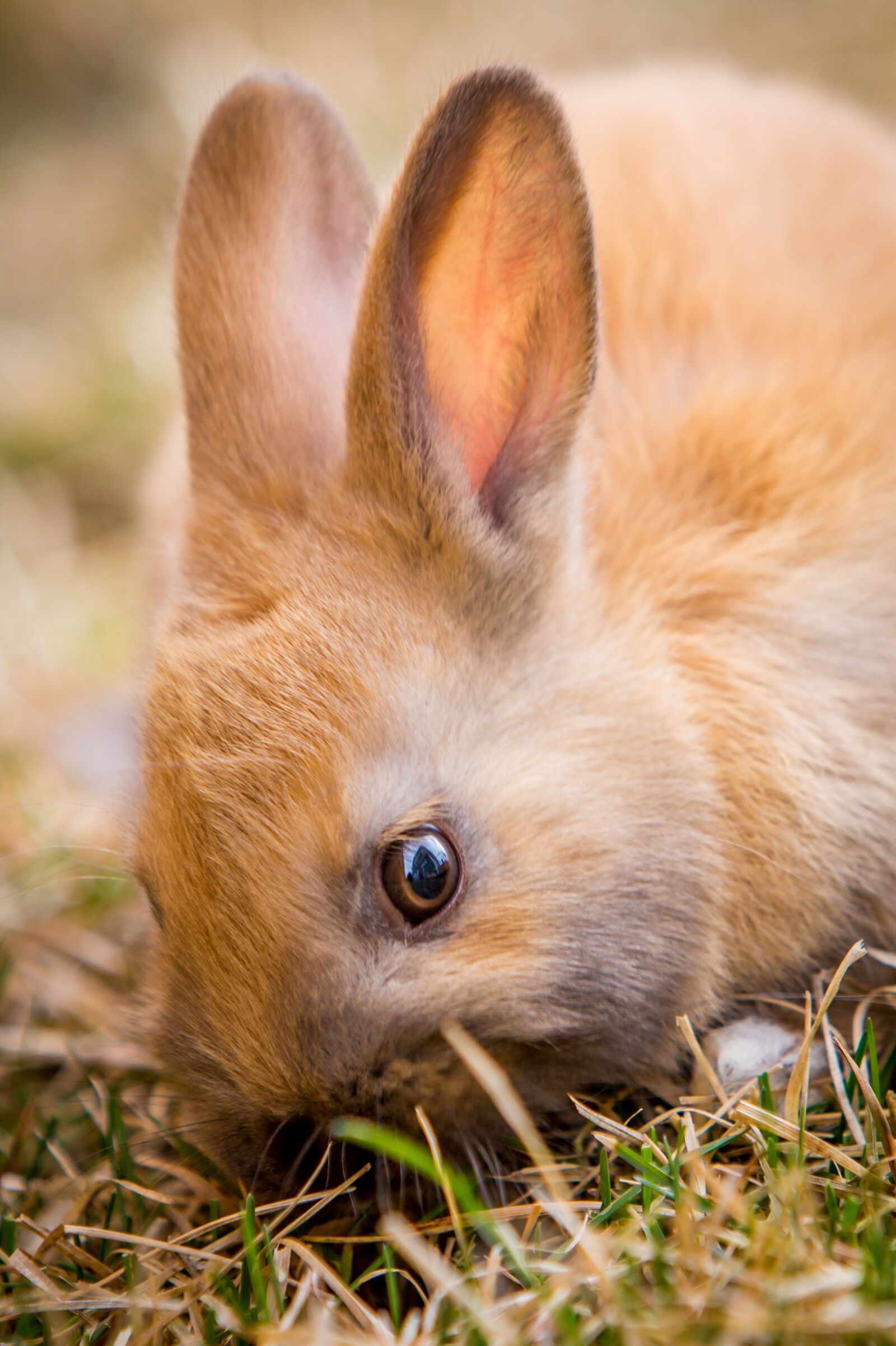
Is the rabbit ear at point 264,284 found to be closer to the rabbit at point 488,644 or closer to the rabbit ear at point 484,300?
the rabbit at point 488,644

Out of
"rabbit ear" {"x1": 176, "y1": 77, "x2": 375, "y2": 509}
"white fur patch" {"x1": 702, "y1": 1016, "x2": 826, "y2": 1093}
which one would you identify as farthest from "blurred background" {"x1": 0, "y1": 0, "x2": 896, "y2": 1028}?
"white fur patch" {"x1": 702, "y1": 1016, "x2": 826, "y2": 1093}

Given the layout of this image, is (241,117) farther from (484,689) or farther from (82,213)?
(82,213)

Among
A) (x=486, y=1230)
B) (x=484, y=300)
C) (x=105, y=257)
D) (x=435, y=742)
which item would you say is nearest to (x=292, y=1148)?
(x=486, y=1230)

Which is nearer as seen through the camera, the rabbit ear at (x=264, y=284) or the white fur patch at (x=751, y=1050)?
the white fur patch at (x=751, y=1050)

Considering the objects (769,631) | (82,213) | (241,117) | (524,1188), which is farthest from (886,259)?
(82,213)

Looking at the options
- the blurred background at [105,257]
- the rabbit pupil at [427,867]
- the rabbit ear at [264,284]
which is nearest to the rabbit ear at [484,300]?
the blurred background at [105,257]

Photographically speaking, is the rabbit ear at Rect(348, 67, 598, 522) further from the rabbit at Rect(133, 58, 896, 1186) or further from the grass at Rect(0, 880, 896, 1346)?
the grass at Rect(0, 880, 896, 1346)

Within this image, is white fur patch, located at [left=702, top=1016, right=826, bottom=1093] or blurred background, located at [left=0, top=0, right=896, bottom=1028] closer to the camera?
white fur patch, located at [left=702, top=1016, right=826, bottom=1093]
